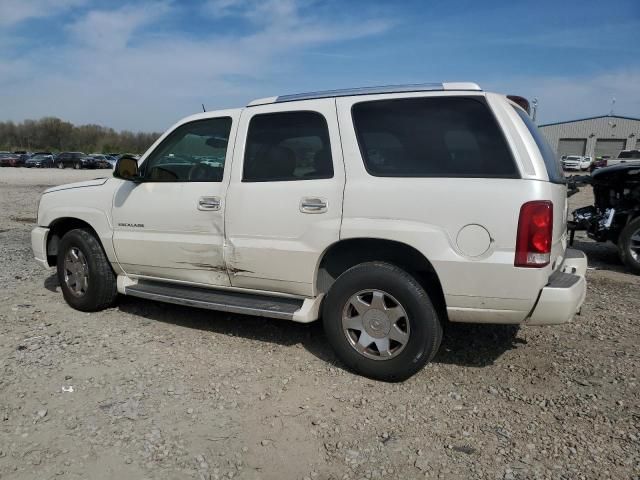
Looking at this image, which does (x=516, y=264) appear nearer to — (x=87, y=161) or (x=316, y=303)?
(x=316, y=303)

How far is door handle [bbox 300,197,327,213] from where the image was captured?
3654 millimetres

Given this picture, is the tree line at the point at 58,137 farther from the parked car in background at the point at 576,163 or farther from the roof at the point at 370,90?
the roof at the point at 370,90

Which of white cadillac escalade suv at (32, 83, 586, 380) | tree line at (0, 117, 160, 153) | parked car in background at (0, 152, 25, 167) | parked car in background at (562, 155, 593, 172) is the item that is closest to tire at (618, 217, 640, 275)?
white cadillac escalade suv at (32, 83, 586, 380)

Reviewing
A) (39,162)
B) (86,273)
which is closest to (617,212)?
(86,273)

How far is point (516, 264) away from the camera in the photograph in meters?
3.15

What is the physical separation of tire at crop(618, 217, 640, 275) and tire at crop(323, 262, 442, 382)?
15.4ft

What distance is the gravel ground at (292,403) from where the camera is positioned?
8.95 feet

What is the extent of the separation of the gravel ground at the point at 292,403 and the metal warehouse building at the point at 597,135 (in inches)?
2463

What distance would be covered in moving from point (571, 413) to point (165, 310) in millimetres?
3752

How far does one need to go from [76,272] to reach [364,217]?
3.13 metres

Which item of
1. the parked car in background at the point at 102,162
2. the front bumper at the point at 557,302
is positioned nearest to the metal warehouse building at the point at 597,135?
the parked car in background at the point at 102,162

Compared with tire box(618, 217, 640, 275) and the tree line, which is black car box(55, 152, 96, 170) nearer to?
the tree line

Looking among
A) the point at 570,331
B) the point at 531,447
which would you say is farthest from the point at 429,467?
the point at 570,331

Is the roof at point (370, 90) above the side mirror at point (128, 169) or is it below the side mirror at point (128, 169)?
above
